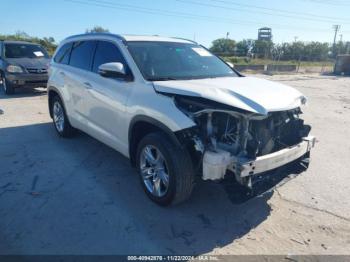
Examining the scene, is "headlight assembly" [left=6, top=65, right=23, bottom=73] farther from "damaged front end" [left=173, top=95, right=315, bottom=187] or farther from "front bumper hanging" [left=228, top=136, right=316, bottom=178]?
"front bumper hanging" [left=228, top=136, right=316, bottom=178]

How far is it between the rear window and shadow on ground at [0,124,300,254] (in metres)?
8.17

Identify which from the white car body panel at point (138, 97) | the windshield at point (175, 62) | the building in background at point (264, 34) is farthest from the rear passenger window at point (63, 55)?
the building in background at point (264, 34)

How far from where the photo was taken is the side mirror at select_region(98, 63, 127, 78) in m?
3.77

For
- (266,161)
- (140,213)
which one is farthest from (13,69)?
(266,161)

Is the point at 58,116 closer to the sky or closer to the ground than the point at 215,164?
closer to the ground

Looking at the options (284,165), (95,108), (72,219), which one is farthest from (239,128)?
(95,108)

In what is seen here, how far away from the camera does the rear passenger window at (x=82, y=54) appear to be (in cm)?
501

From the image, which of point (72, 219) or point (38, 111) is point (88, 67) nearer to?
point (72, 219)

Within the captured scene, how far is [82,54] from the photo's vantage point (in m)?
5.30

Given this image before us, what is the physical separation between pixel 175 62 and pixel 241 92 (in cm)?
135

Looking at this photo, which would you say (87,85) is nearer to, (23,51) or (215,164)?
(215,164)

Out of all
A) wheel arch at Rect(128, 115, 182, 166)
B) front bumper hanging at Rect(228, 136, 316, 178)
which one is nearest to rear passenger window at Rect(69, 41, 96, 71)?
wheel arch at Rect(128, 115, 182, 166)

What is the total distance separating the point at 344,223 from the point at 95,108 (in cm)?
348

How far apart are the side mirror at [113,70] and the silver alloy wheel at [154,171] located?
94 cm
